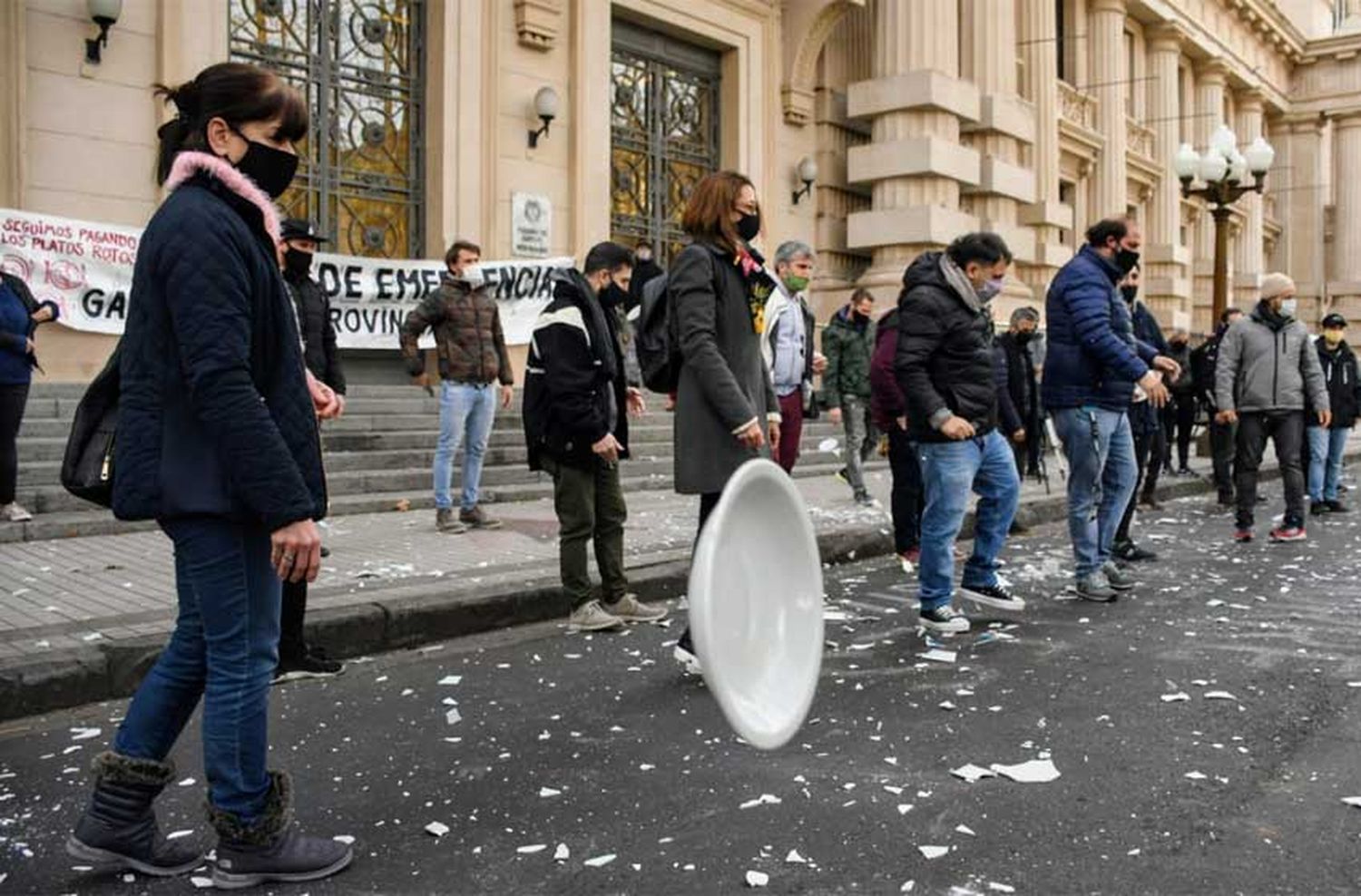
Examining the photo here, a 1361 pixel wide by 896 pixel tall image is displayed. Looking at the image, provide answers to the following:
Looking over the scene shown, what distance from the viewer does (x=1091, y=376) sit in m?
6.54

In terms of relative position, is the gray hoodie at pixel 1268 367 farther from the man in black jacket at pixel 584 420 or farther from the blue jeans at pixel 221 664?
the blue jeans at pixel 221 664

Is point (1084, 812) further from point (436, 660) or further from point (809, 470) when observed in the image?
point (809, 470)

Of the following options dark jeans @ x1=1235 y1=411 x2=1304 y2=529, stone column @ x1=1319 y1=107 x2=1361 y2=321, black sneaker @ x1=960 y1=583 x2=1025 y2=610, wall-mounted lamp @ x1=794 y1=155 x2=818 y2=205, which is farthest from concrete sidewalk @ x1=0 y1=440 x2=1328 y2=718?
stone column @ x1=1319 y1=107 x2=1361 y2=321

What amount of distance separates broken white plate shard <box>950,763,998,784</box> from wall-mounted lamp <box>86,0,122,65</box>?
9.18 meters

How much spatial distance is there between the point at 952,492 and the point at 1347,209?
119 ft

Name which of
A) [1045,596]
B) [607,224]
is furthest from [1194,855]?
[607,224]

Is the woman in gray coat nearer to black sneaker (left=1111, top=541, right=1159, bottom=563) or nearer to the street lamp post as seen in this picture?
black sneaker (left=1111, top=541, right=1159, bottom=563)

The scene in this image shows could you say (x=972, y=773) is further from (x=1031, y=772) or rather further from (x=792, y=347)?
(x=792, y=347)

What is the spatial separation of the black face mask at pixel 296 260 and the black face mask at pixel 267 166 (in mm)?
3103

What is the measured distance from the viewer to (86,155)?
32.3 ft

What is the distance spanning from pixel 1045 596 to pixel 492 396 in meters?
4.00

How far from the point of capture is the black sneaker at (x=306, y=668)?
4930mm

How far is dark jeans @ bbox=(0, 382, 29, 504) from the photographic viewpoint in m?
7.51

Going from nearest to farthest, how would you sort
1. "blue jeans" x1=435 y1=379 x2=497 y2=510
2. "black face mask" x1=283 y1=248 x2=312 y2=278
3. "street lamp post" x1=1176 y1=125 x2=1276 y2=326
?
"black face mask" x1=283 y1=248 x2=312 y2=278 < "blue jeans" x1=435 y1=379 x2=497 y2=510 < "street lamp post" x1=1176 y1=125 x2=1276 y2=326
